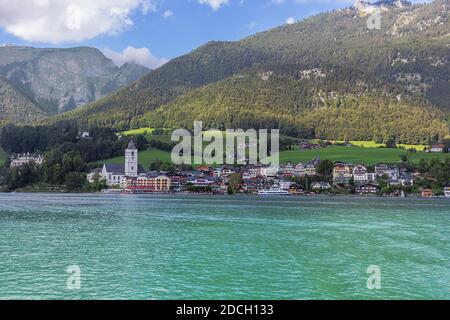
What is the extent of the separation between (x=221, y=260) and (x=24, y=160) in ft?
519

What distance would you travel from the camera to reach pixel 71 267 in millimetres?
Result: 25438

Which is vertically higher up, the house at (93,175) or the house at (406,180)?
the house at (93,175)

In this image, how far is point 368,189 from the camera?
139750mm

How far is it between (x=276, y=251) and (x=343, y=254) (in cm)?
378

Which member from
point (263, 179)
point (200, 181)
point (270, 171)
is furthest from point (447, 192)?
point (200, 181)

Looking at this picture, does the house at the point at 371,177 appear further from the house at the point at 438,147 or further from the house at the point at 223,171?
the house at the point at 438,147

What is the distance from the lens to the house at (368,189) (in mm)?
138250

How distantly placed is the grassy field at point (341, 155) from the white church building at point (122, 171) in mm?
3248

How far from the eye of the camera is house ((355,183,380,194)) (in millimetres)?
138250

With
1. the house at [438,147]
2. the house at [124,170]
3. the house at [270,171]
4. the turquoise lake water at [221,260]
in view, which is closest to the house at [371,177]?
the house at [270,171]

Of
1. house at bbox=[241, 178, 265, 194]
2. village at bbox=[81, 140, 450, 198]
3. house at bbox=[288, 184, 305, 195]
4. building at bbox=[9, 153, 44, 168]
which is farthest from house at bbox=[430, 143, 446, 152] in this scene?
building at bbox=[9, 153, 44, 168]

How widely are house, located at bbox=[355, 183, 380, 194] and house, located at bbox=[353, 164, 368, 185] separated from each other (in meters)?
2.98

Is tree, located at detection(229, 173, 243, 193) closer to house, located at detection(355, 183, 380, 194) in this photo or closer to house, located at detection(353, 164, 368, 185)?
house, located at detection(353, 164, 368, 185)
